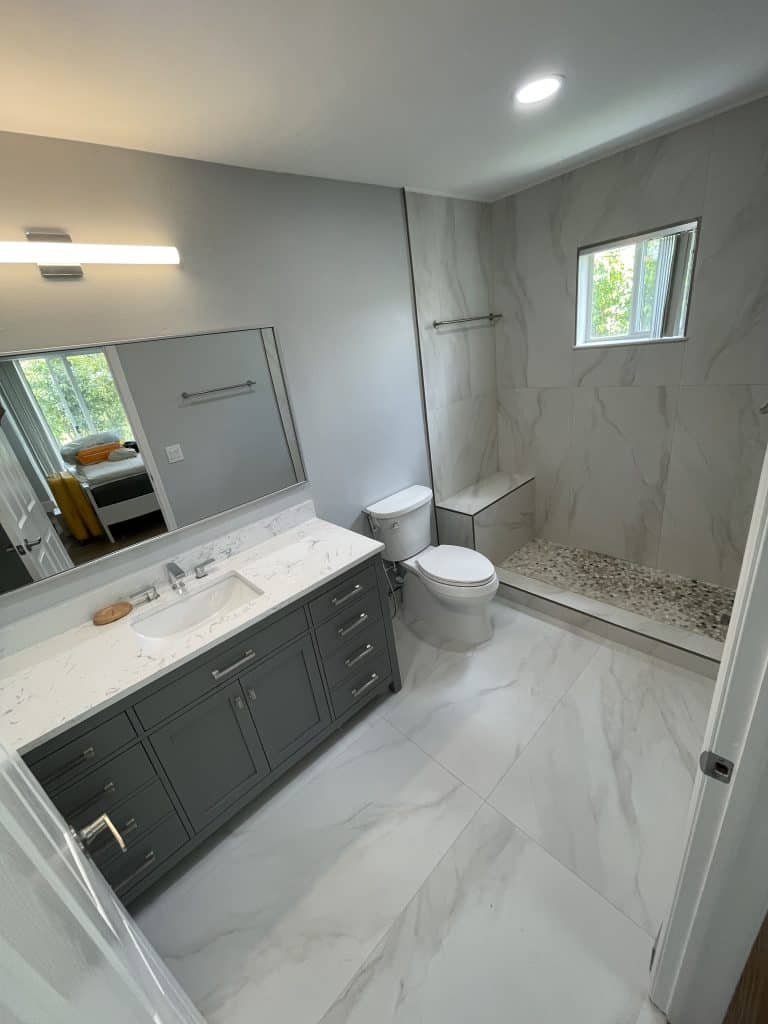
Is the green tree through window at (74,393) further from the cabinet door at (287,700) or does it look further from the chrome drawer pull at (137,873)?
the chrome drawer pull at (137,873)

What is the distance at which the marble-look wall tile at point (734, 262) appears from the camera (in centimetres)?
175

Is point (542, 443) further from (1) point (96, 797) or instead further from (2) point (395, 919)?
(1) point (96, 797)

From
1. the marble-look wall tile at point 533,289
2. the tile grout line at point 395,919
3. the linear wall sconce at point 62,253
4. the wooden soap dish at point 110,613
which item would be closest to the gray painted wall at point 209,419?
the linear wall sconce at point 62,253

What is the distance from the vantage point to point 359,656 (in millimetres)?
1839

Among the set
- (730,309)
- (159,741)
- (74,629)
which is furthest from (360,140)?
(159,741)

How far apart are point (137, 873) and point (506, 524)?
2448 millimetres

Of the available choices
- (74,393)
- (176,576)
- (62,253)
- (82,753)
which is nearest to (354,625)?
(176,576)

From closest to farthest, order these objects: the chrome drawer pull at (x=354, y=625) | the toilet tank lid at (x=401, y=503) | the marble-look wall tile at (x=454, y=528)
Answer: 1. the chrome drawer pull at (x=354, y=625)
2. the toilet tank lid at (x=401, y=503)
3. the marble-look wall tile at (x=454, y=528)

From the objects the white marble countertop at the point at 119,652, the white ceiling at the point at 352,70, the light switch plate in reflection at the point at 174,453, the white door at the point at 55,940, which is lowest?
the white marble countertop at the point at 119,652

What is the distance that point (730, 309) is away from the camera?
1949 mm

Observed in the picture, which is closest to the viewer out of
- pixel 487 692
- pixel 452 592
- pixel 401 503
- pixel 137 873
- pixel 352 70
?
pixel 352 70

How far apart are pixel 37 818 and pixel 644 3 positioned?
83.1 inches

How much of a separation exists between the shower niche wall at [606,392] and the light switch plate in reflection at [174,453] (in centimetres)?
141

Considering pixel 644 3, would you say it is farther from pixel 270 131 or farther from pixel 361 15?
pixel 270 131
